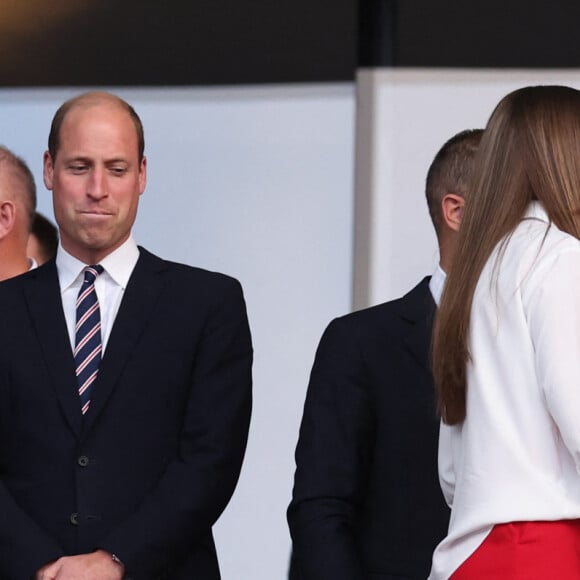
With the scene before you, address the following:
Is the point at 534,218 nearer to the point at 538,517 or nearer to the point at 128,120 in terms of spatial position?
the point at 538,517

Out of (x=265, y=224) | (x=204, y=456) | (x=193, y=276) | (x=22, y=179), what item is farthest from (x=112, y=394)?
(x=265, y=224)

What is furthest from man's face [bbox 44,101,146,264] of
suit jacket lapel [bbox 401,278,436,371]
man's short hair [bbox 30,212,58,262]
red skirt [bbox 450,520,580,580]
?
man's short hair [bbox 30,212,58,262]

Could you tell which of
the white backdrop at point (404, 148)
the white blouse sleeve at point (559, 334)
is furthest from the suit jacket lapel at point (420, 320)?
the white backdrop at point (404, 148)

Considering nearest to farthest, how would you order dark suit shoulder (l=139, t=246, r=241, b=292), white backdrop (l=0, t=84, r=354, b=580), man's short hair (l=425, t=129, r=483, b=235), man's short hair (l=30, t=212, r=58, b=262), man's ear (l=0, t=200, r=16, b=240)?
dark suit shoulder (l=139, t=246, r=241, b=292)
man's short hair (l=425, t=129, r=483, b=235)
man's ear (l=0, t=200, r=16, b=240)
man's short hair (l=30, t=212, r=58, b=262)
white backdrop (l=0, t=84, r=354, b=580)

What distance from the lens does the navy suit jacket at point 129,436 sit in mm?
3010

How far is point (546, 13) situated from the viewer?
17.1ft

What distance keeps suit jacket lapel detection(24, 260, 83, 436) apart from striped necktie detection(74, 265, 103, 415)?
0.02 metres

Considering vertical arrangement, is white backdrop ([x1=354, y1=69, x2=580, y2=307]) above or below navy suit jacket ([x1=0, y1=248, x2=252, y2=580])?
above

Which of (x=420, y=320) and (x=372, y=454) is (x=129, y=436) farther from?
(x=420, y=320)

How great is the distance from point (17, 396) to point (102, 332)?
23cm

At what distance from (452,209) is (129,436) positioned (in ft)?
3.00

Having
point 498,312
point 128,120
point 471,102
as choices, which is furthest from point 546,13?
point 498,312

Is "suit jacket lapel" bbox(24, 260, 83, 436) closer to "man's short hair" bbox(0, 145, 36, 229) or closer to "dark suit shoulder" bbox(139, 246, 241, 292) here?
"dark suit shoulder" bbox(139, 246, 241, 292)

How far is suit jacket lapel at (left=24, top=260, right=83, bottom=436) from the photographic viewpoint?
10.0 feet
